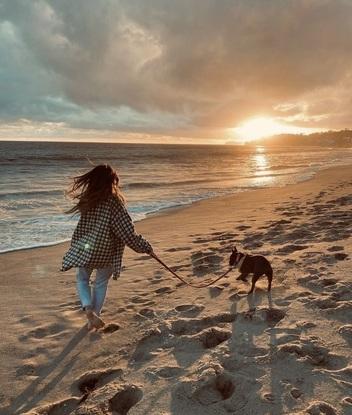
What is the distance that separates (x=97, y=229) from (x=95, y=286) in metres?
0.74

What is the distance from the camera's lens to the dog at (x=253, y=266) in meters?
5.45

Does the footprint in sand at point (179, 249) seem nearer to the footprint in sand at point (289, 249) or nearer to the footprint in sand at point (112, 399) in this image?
the footprint in sand at point (289, 249)

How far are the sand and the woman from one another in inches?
27.4

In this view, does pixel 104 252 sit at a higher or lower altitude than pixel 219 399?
higher

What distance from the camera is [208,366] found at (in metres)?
3.74

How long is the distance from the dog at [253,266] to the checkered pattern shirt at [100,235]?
1.62m

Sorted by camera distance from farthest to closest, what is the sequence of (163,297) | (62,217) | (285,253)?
1. (62,217)
2. (285,253)
3. (163,297)

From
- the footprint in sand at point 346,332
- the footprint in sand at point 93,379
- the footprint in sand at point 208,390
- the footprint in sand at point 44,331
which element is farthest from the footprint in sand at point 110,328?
the footprint in sand at point 346,332

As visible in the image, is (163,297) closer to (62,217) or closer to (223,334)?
(223,334)

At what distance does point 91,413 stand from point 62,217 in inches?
450

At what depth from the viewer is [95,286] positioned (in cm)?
494

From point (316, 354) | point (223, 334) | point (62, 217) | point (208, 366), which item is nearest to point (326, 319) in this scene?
point (316, 354)

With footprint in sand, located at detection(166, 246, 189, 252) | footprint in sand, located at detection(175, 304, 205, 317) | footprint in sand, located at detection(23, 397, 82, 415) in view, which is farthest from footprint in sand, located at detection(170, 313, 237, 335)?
footprint in sand, located at detection(166, 246, 189, 252)

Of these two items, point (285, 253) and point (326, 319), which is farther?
point (285, 253)
